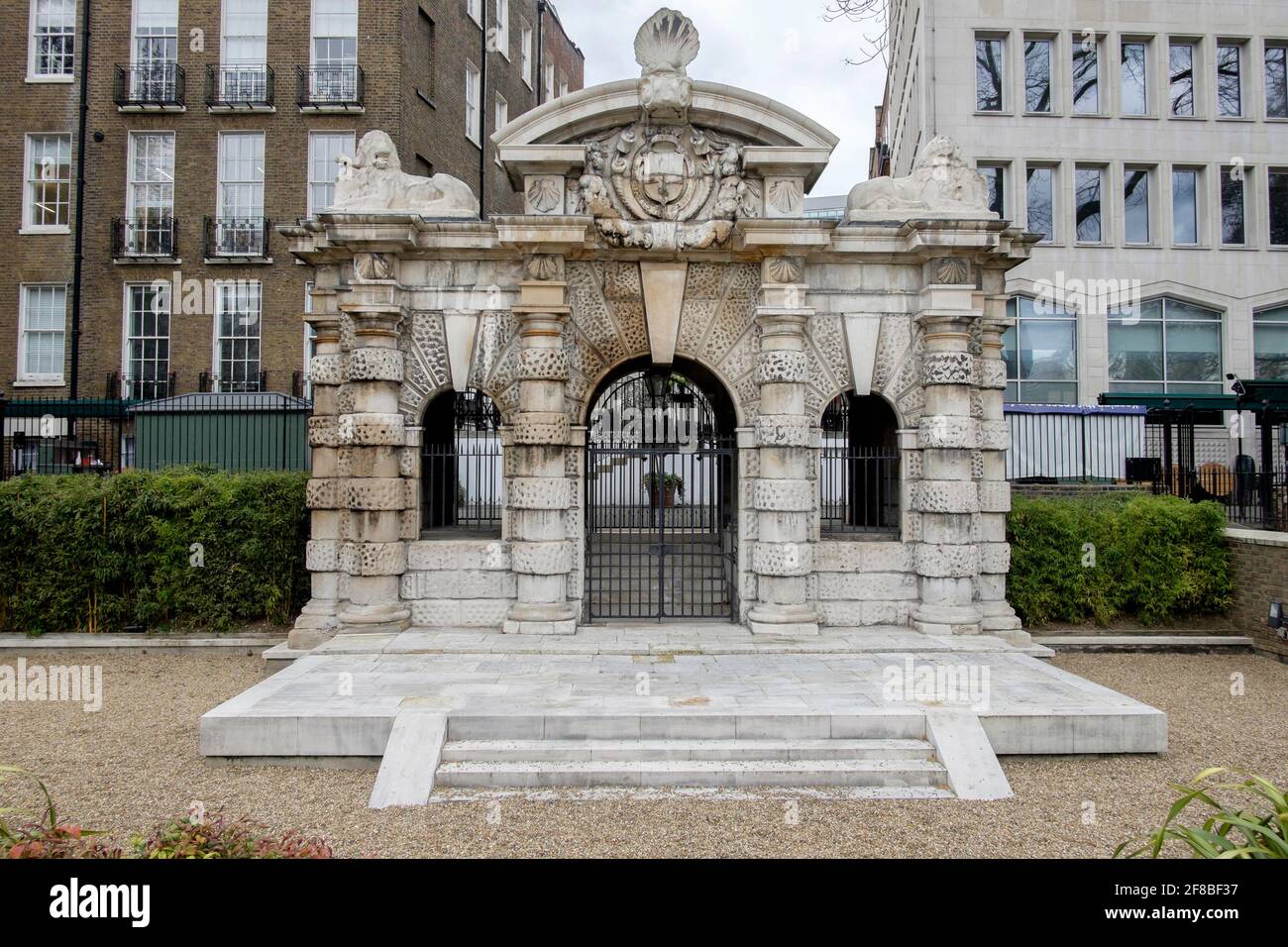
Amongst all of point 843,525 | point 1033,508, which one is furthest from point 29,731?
point 1033,508

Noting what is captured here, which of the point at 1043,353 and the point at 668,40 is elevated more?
the point at 668,40

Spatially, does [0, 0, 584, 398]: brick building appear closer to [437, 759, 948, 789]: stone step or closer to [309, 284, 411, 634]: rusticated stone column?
[309, 284, 411, 634]: rusticated stone column

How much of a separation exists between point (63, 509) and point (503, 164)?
886 centimetres

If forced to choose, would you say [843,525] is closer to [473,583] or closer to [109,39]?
[473,583]

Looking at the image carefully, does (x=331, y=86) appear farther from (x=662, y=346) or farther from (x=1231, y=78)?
(x=1231, y=78)

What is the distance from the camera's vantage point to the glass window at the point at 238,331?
74.4 ft

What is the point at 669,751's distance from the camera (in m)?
7.63

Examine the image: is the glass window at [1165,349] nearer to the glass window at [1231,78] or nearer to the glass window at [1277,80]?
the glass window at [1231,78]

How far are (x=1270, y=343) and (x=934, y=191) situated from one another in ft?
71.8

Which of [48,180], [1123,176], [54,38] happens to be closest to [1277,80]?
[1123,176]

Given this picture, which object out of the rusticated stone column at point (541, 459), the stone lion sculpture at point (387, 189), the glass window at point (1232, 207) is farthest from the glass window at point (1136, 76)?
the stone lion sculpture at point (387, 189)

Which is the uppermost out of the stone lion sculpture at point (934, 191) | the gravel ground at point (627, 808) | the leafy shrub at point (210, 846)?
the stone lion sculpture at point (934, 191)

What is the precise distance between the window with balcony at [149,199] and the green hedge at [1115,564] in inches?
896

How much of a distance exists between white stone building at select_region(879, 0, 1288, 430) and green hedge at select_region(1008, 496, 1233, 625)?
13.4m
